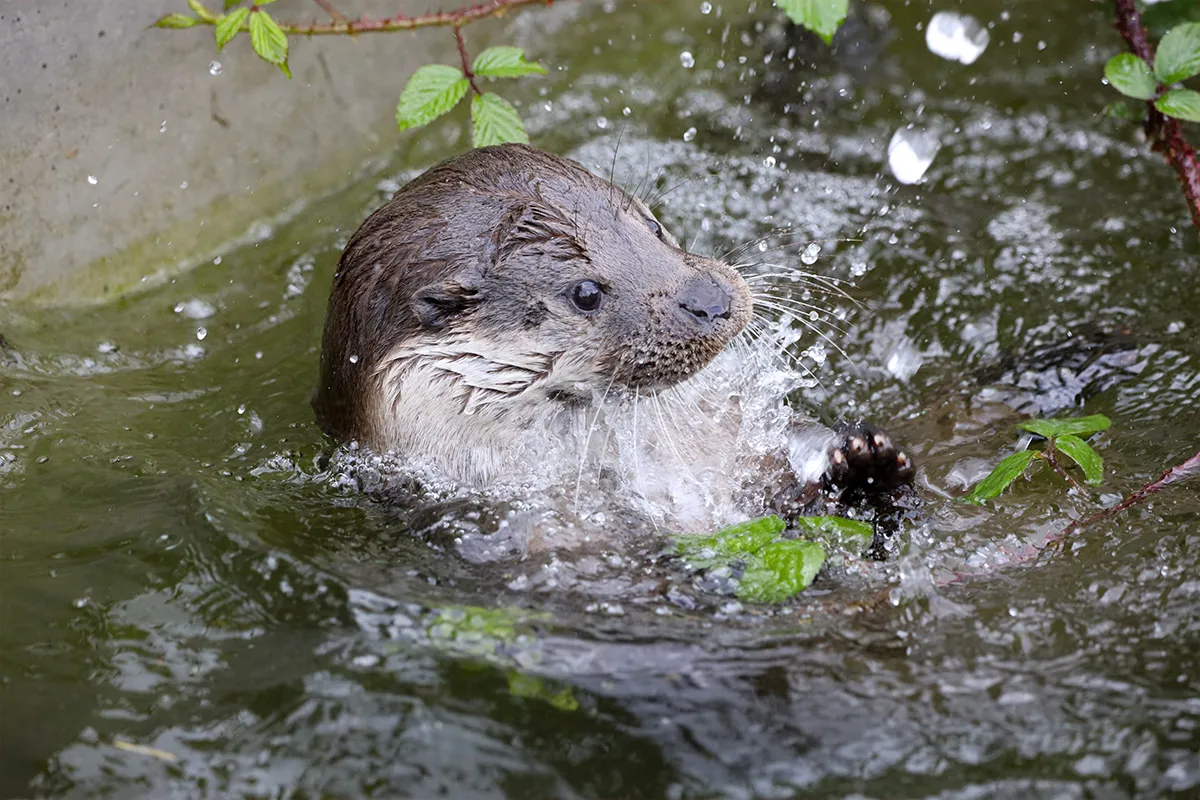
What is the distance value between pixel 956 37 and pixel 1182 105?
1.84 m

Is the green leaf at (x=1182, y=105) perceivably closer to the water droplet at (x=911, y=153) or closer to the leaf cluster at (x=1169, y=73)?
the leaf cluster at (x=1169, y=73)

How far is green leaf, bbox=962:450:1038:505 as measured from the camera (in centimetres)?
222

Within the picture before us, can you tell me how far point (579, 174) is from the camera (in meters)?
2.42

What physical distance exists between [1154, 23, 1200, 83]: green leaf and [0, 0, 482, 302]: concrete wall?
7.50ft

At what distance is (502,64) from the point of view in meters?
2.69

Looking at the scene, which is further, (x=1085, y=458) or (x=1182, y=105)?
(x=1182, y=105)

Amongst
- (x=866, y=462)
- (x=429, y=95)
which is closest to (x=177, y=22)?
(x=429, y=95)

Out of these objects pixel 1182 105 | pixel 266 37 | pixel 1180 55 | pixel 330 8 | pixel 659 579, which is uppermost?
pixel 330 8

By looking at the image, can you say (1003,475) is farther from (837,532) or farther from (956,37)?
(956,37)

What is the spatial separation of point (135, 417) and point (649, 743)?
5.52 ft

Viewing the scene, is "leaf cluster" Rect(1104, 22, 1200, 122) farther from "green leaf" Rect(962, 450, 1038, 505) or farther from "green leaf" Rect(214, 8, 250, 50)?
"green leaf" Rect(214, 8, 250, 50)

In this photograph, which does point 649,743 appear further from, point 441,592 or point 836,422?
point 836,422

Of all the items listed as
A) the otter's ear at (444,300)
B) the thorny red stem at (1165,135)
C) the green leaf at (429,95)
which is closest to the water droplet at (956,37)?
the thorny red stem at (1165,135)

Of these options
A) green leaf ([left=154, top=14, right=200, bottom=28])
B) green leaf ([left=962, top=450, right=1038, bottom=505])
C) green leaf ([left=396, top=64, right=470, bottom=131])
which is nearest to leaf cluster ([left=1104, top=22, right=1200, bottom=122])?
green leaf ([left=962, top=450, right=1038, bottom=505])
